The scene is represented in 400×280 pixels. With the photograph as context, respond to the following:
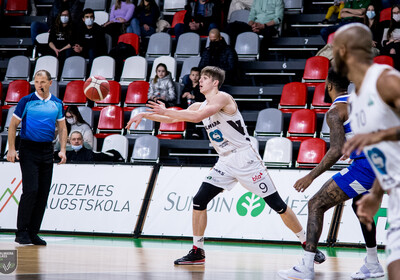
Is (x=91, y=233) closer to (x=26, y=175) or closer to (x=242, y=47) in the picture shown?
(x=26, y=175)

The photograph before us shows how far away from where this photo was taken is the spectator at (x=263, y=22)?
597 inches

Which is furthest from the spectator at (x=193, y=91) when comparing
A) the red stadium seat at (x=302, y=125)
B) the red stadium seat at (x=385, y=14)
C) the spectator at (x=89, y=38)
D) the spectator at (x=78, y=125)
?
the red stadium seat at (x=385, y=14)

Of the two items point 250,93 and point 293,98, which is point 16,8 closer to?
point 250,93

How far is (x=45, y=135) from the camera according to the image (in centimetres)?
885

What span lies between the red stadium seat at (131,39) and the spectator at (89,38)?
51cm

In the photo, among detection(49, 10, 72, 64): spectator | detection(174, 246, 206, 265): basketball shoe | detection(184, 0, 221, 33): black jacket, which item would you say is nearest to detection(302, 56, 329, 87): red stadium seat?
detection(184, 0, 221, 33): black jacket

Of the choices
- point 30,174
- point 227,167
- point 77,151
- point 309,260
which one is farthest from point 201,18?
point 309,260

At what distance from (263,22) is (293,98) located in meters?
2.88

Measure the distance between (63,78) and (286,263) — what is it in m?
9.81

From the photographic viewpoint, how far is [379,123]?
10.5ft

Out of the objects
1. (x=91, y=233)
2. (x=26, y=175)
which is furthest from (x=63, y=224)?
(x=26, y=175)

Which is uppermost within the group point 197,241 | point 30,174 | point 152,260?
point 30,174

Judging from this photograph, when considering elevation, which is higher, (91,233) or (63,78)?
(63,78)

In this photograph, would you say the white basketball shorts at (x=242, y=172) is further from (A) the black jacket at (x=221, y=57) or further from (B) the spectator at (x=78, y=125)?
(A) the black jacket at (x=221, y=57)
